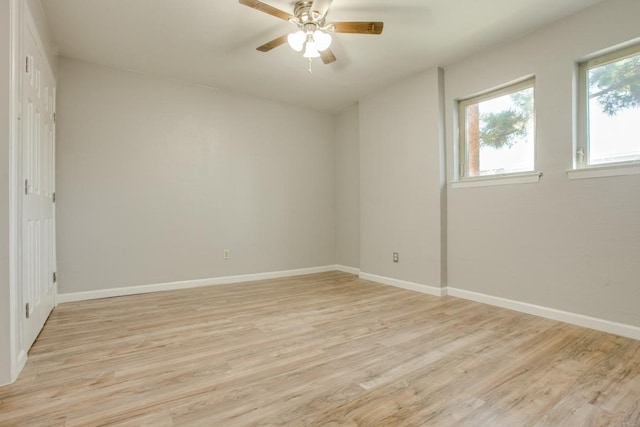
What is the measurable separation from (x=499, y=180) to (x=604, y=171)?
2.59 feet

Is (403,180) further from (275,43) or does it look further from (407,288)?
(275,43)

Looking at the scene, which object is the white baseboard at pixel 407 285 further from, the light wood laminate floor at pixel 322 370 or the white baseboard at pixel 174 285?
the white baseboard at pixel 174 285

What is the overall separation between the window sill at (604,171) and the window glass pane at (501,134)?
38 centimetres

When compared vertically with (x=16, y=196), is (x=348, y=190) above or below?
above

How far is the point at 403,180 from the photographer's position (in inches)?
A: 153

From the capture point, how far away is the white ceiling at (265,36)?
8.11 ft

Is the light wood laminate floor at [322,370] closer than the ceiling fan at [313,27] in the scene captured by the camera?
Yes

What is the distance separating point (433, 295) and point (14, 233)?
11.5ft

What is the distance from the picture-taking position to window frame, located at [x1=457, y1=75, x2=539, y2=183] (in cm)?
285

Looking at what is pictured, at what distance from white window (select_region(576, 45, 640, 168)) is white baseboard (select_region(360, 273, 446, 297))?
175cm

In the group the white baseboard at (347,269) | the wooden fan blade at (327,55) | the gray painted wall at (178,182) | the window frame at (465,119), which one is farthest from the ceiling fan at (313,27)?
the white baseboard at (347,269)

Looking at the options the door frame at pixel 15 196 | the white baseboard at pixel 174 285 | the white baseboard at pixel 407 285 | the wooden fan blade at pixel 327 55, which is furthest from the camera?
the white baseboard at pixel 407 285

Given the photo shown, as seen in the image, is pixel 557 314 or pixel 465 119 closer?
pixel 557 314

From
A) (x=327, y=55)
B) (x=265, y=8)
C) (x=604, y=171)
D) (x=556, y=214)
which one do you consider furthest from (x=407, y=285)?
(x=265, y=8)
